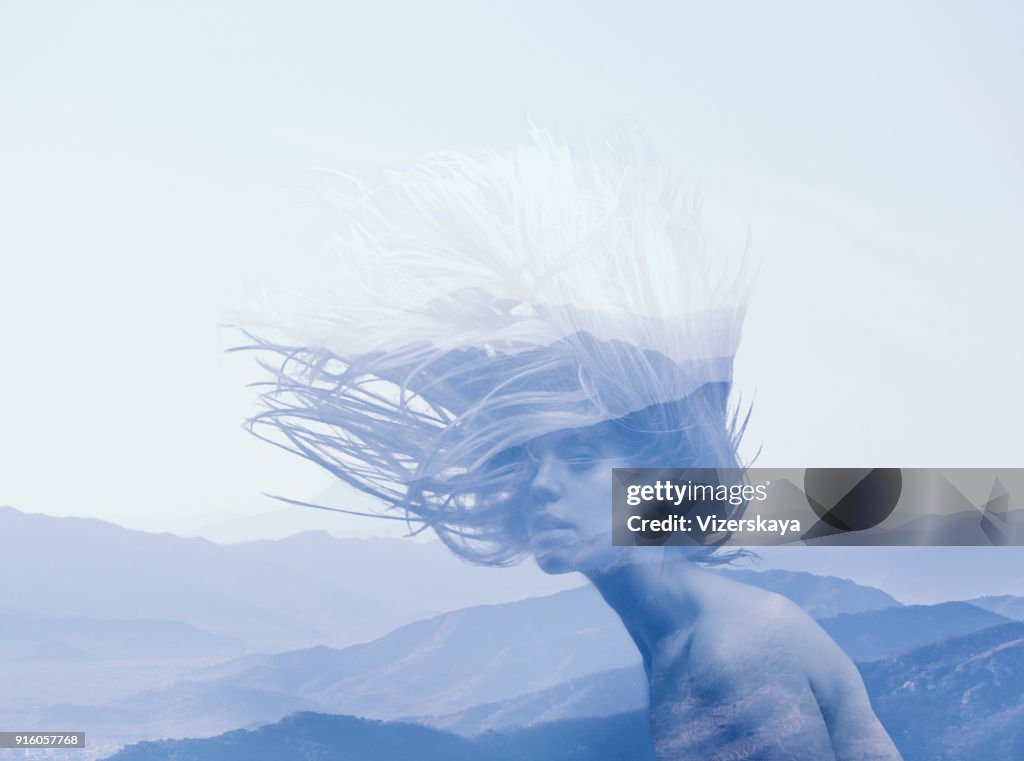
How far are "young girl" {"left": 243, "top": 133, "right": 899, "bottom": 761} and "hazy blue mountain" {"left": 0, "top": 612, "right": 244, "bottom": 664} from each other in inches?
17.1

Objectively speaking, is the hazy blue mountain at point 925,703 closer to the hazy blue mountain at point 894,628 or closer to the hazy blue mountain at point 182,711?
the hazy blue mountain at point 894,628

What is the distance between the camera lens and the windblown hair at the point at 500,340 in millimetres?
2248

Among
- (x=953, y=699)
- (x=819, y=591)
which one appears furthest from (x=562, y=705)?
(x=953, y=699)

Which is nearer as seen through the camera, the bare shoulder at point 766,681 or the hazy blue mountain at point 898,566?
the bare shoulder at point 766,681

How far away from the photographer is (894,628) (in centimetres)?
232

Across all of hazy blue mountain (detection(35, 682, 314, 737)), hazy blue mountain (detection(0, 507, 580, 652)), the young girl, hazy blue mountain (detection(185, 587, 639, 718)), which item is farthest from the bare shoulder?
hazy blue mountain (detection(35, 682, 314, 737))

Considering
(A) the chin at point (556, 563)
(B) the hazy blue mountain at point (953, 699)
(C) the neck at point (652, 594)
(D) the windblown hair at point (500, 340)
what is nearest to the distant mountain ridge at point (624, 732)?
(B) the hazy blue mountain at point (953, 699)

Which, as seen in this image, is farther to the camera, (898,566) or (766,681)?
(898,566)

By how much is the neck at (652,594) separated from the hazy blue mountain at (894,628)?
0.90ft

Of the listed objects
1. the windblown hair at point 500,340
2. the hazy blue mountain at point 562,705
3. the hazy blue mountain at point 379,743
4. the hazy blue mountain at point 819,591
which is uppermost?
the windblown hair at point 500,340

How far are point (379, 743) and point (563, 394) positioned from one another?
0.76 metres

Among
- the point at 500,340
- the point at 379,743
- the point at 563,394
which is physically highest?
the point at 500,340

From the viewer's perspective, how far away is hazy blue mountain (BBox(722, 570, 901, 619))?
90.4 inches
